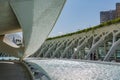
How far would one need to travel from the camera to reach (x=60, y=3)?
678 inches

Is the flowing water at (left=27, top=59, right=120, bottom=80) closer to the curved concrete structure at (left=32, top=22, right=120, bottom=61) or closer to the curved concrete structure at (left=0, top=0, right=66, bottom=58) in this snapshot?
the curved concrete structure at (left=0, top=0, right=66, bottom=58)

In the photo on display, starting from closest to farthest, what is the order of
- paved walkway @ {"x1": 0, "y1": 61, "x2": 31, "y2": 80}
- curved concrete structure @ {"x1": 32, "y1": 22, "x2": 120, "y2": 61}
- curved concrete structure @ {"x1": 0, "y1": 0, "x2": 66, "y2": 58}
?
paved walkway @ {"x1": 0, "y1": 61, "x2": 31, "y2": 80} < curved concrete structure @ {"x1": 0, "y1": 0, "x2": 66, "y2": 58} < curved concrete structure @ {"x1": 32, "y1": 22, "x2": 120, "y2": 61}

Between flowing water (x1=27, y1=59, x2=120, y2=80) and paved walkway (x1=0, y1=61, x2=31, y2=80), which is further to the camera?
flowing water (x1=27, y1=59, x2=120, y2=80)

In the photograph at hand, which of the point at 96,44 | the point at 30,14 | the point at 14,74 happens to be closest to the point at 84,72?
the point at 30,14

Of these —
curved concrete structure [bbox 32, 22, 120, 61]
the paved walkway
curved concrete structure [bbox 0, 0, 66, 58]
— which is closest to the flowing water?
the paved walkway

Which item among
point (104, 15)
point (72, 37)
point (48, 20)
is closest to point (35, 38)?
point (48, 20)

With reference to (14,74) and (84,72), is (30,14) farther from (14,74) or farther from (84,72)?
(14,74)

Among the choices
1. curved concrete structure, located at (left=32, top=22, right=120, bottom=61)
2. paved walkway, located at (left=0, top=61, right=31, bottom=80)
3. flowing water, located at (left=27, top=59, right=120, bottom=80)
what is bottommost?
flowing water, located at (left=27, top=59, right=120, bottom=80)

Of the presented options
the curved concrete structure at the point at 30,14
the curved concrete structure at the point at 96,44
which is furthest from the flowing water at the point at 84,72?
the curved concrete structure at the point at 96,44

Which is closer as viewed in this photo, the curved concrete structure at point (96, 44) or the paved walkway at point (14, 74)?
the paved walkway at point (14, 74)

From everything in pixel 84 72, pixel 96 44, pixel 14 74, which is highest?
pixel 96 44

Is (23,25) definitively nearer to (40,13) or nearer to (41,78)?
(40,13)

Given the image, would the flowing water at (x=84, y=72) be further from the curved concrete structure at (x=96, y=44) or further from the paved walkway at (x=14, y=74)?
the curved concrete structure at (x=96, y=44)

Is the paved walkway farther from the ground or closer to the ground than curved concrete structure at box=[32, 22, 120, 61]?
closer to the ground
